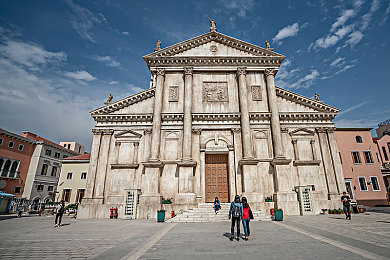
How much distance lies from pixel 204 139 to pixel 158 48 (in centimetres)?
1284

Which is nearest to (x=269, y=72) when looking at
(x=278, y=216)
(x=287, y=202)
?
(x=287, y=202)

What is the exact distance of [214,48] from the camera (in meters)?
25.0

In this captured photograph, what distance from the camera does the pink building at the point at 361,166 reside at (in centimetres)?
2817

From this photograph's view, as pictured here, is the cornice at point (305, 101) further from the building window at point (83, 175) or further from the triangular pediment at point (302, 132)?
the building window at point (83, 175)

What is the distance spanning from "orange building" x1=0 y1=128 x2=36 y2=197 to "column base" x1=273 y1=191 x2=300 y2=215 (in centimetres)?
3933

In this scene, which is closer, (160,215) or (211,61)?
(160,215)

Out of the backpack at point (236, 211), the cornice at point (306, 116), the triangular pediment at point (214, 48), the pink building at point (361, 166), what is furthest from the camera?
the pink building at point (361, 166)

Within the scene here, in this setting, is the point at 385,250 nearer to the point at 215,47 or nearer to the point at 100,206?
the point at 100,206

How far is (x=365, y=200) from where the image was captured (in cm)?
2812

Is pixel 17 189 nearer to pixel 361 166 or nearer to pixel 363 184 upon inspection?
pixel 363 184

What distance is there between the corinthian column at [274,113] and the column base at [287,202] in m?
3.73

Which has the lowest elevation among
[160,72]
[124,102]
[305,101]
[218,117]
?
[218,117]

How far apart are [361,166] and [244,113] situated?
2109 centimetres

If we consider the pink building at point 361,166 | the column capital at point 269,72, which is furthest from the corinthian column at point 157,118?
the pink building at point 361,166
